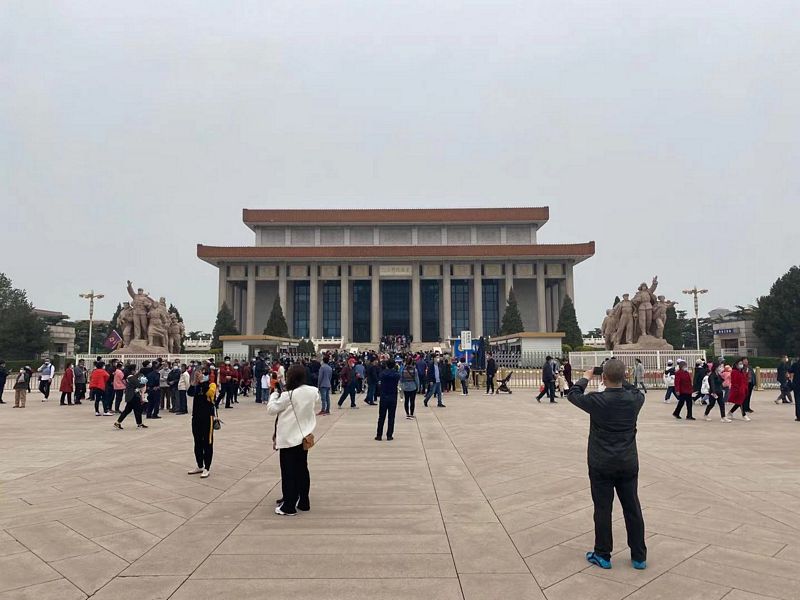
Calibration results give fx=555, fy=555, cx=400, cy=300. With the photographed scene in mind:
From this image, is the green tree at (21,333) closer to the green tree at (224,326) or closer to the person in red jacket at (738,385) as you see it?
the green tree at (224,326)

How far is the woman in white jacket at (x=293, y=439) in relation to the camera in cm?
557

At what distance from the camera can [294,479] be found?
18.4ft

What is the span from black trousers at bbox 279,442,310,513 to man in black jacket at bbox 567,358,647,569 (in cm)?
285

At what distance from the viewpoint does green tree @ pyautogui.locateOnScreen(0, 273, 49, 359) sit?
163ft

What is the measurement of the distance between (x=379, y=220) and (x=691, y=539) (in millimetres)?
69132

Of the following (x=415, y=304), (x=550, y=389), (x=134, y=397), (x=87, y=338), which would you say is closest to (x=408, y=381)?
(x=134, y=397)

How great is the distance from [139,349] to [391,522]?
1146 inches

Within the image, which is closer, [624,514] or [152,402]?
[624,514]

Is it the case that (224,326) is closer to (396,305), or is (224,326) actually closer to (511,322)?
(396,305)

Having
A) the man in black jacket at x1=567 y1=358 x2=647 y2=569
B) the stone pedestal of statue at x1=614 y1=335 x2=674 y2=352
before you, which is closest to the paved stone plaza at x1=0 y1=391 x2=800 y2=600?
the man in black jacket at x1=567 y1=358 x2=647 y2=569

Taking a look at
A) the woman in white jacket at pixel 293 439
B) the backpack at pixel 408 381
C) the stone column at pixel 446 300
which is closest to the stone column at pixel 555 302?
the stone column at pixel 446 300

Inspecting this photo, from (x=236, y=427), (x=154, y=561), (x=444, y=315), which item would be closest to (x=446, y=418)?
(x=236, y=427)

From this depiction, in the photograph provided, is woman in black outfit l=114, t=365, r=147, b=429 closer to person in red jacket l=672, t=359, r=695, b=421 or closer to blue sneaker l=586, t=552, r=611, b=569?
blue sneaker l=586, t=552, r=611, b=569

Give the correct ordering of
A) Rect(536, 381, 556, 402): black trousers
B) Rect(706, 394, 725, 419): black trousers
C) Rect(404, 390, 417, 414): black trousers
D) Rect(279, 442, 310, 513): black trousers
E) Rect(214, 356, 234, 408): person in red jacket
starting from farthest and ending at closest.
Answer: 1. Rect(536, 381, 556, 402): black trousers
2. Rect(214, 356, 234, 408): person in red jacket
3. Rect(404, 390, 417, 414): black trousers
4. Rect(706, 394, 725, 419): black trousers
5. Rect(279, 442, 310, 513): black trousers
